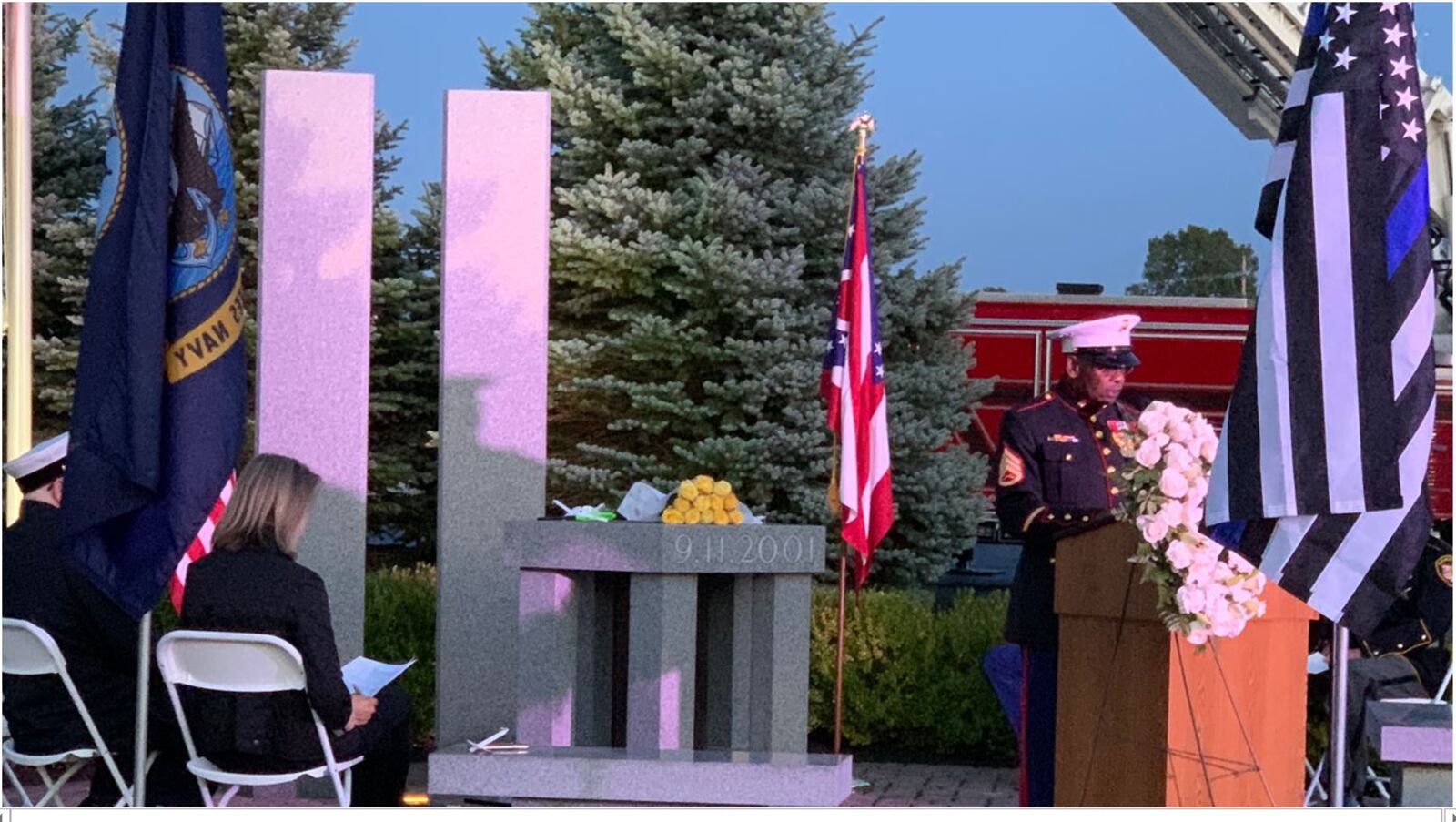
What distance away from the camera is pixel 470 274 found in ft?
28.3

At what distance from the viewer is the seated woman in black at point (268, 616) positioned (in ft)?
19.1

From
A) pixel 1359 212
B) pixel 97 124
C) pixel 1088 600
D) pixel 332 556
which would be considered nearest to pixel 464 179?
pixel 332 556

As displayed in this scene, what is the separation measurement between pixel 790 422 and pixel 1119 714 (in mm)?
7383

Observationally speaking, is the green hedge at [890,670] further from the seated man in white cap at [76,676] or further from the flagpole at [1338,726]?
the flagpole at [1338,726]

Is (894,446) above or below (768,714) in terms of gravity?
above

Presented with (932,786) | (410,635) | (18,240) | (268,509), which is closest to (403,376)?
(410,635)

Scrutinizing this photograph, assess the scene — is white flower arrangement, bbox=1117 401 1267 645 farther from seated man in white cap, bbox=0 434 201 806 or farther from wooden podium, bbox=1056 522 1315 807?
seated man in white cap, bbox=0 434 201 806

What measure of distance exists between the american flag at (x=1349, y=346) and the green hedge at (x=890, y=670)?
545 centimetres

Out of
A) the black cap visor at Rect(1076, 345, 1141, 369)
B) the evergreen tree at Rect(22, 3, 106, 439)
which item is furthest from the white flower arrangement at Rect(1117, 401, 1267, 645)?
the evergreen tree at Rect(22, 3, 106, 439)

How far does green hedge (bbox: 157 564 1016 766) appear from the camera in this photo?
10133 mm

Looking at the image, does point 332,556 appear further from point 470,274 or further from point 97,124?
point 97,124

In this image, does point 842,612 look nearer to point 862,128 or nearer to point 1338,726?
point 862,128

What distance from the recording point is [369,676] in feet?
21.6

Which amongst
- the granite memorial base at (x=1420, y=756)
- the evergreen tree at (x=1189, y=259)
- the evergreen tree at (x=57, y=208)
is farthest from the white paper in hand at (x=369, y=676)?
the evergreen tree at (x=1189, y=259)
